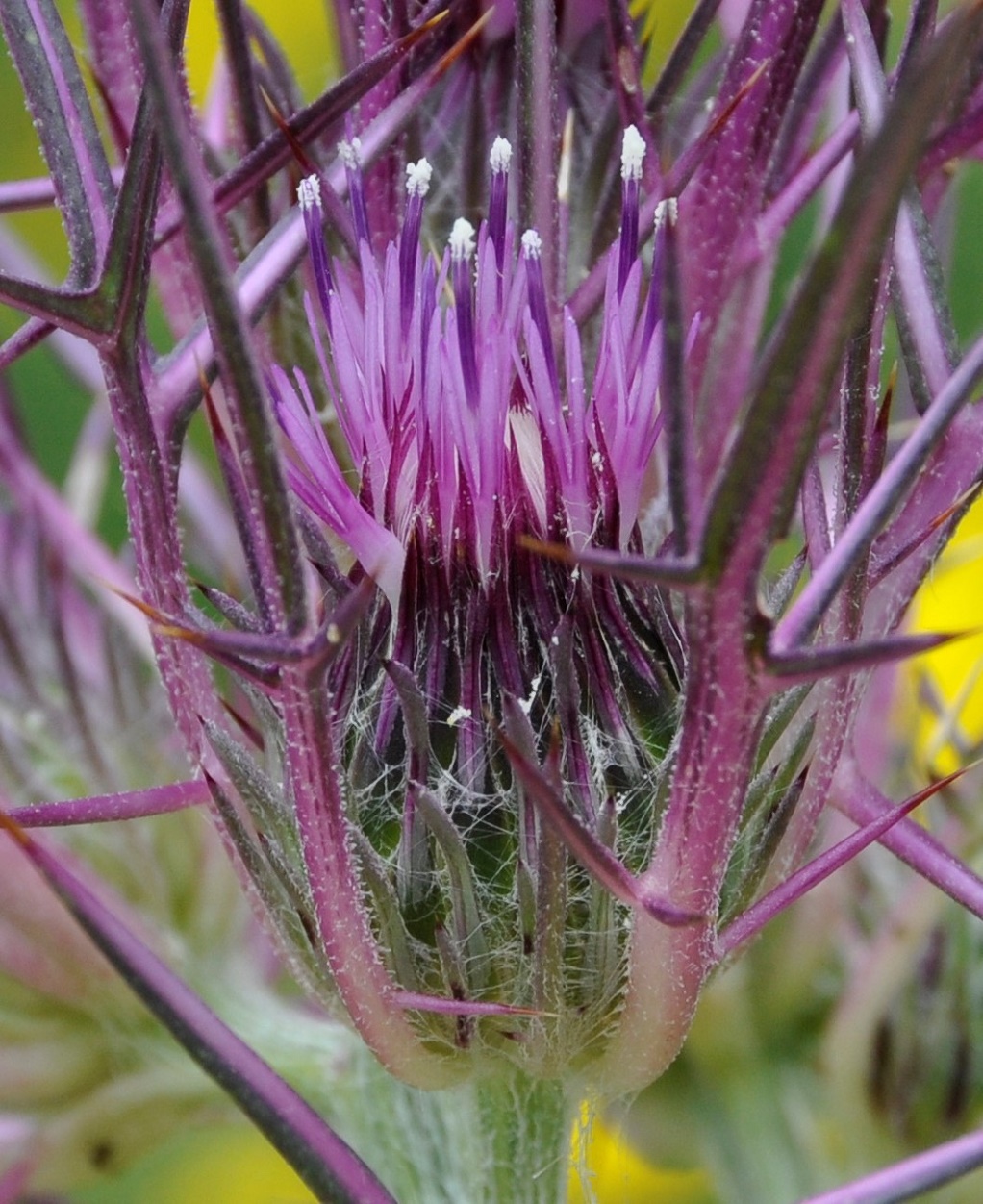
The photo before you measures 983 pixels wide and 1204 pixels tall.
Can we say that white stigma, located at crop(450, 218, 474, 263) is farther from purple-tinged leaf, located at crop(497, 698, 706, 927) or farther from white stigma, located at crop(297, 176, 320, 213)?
purple-tinged leaf, located at crop(497, 698, 706, 927)

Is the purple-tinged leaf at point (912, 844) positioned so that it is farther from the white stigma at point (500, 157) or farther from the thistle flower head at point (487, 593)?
the white stigma at point (500, 157)

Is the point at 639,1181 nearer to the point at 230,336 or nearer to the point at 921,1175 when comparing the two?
the point at 921,1175

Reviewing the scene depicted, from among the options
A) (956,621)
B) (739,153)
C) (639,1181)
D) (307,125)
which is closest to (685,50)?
(739,153)

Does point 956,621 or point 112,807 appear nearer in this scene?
point 112,807

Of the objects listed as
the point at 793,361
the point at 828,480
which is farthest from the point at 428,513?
the point at 828,480

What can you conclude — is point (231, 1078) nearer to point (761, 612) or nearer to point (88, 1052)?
point (761, 612)

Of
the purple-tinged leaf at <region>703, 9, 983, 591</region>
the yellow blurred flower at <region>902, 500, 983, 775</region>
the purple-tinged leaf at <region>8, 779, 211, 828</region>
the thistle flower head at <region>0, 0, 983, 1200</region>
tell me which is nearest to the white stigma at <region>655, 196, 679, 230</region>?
the thistle flower head at <region>0, 0, 983, 1200</region>
